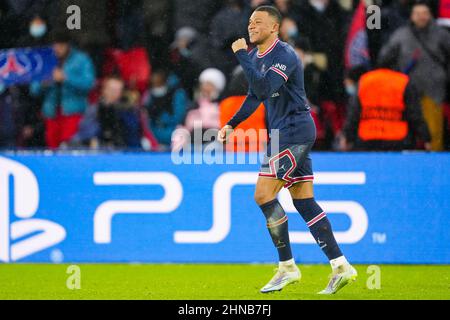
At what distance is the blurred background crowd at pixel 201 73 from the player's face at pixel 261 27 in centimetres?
226

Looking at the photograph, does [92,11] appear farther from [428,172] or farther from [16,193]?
[428,172]

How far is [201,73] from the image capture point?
1046 centimetres

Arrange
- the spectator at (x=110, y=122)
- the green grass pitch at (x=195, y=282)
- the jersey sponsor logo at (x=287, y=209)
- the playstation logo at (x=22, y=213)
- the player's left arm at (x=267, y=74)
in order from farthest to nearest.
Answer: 1. the spectator at (x=110, y=122)
2. the playstation logo at (x=22, y=213)
3. the jersey sponsor logo at (x=287, y=209)
4. the green grass pitch at (x=195, y=282)
5. the player's left arm at (x=267, y=74)

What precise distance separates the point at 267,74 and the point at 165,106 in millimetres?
2847

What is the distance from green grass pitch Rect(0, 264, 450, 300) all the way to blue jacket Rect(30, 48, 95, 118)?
1.57m

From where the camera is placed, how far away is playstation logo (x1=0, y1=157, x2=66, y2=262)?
10344mm

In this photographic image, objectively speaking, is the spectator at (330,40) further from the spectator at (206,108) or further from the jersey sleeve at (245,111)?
the jersey sleeve at (245,111)

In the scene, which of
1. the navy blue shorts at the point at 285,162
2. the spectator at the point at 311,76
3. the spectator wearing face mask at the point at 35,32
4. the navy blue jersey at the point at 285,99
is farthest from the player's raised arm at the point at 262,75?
the spectator wearing face mask at the point at 35,32

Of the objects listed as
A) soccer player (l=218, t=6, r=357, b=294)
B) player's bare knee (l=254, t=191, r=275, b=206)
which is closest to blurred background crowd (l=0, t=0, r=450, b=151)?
soccer player (l=218, t=6, r=357, b=294)

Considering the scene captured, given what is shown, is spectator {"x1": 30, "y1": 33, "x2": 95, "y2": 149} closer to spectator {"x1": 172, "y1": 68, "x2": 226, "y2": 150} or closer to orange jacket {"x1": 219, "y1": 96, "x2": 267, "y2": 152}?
spectator {"x1": 172, "y1": 68, "x2": 226, "y2": 150}

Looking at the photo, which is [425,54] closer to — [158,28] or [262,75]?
[158,28]

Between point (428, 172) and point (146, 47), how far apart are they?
9.87 feet

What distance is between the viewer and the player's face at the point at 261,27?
26.4 feet
